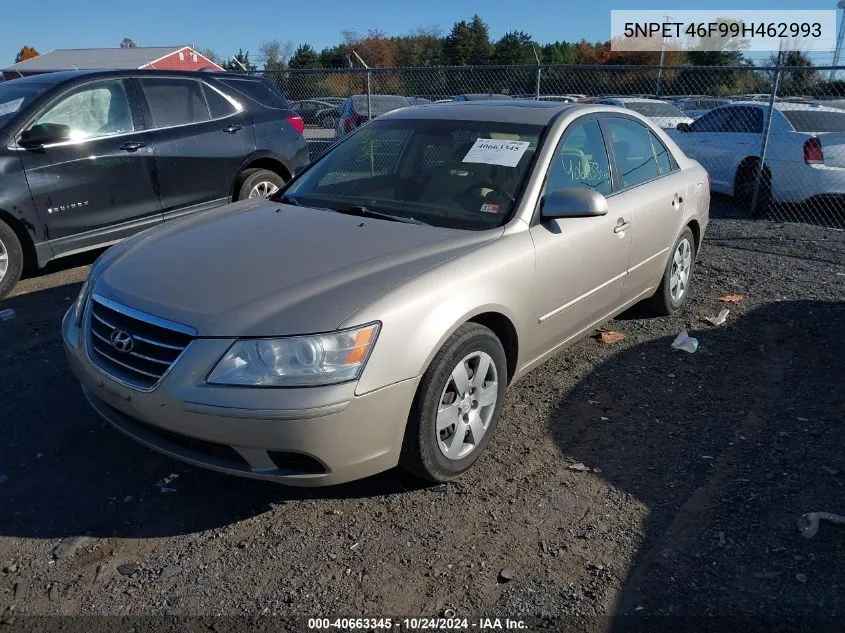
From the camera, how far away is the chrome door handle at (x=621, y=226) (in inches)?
164

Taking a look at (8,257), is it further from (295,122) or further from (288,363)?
(288,363)

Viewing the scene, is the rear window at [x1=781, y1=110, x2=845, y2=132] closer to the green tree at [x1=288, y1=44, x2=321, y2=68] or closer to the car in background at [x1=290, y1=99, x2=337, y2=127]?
the car in background at [x1=290, y1=99, x2=337, y2=127]

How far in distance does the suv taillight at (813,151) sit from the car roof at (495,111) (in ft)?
20.3

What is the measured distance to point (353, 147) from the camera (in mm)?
4445

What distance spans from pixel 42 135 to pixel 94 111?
65cm

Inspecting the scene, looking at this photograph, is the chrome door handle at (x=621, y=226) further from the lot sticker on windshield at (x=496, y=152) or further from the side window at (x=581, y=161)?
the lot sticker on windshield at (x=496, y=152)

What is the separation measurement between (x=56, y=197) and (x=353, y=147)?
9.76 feet

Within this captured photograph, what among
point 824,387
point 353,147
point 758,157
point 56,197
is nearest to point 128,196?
point 56,197

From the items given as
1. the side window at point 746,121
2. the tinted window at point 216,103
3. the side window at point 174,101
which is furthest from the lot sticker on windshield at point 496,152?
the side window at point 746,121

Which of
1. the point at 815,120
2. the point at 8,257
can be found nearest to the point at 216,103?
the point at 8,257

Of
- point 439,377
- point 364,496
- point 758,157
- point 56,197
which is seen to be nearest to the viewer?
point 439,377

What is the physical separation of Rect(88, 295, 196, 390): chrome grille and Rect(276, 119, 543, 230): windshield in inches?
53.8

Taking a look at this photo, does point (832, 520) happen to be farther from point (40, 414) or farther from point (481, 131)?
point (40, 414)

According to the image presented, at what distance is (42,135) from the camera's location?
18.9 ft
